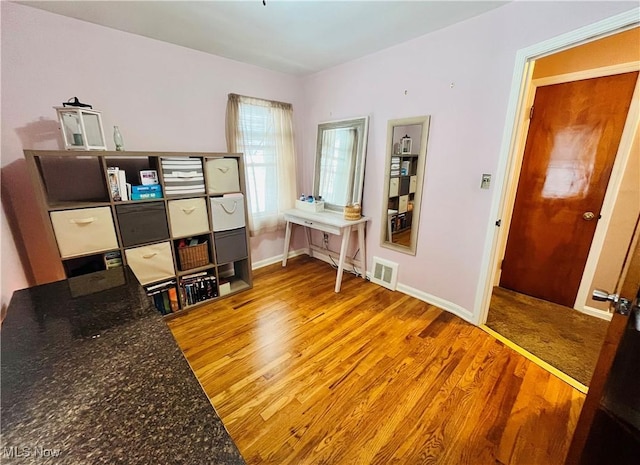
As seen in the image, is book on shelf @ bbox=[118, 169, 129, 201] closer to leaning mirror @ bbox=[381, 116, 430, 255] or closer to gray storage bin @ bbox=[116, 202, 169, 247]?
gray storage bin @ bbox=[116, 202, 169, 247]

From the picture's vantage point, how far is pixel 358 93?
108 inches

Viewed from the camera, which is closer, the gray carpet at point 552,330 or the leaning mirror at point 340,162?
the gray carpet at point 552,330

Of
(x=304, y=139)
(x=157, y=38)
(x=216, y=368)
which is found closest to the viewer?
(x=216, y=368)

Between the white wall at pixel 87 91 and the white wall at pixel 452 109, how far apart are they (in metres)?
1.52

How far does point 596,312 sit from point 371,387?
229cm

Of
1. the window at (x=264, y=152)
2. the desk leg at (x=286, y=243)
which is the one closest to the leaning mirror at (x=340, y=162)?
the window at (x=264, y=152)

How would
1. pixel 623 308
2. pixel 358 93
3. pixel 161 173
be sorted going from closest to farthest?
pixel 623 308 → pixel 161 173 → pixel 358 93

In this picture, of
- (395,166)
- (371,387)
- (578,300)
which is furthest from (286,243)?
(578,300)

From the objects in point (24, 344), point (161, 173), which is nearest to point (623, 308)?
point (24, 344)

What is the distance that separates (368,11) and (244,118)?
5.19 ft

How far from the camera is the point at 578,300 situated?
238 cm

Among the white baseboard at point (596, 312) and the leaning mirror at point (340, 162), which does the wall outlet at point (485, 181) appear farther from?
the white baseboard at point (596, 312)

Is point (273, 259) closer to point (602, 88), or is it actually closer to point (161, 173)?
point (161, 173)

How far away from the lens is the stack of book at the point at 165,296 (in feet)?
7.18
